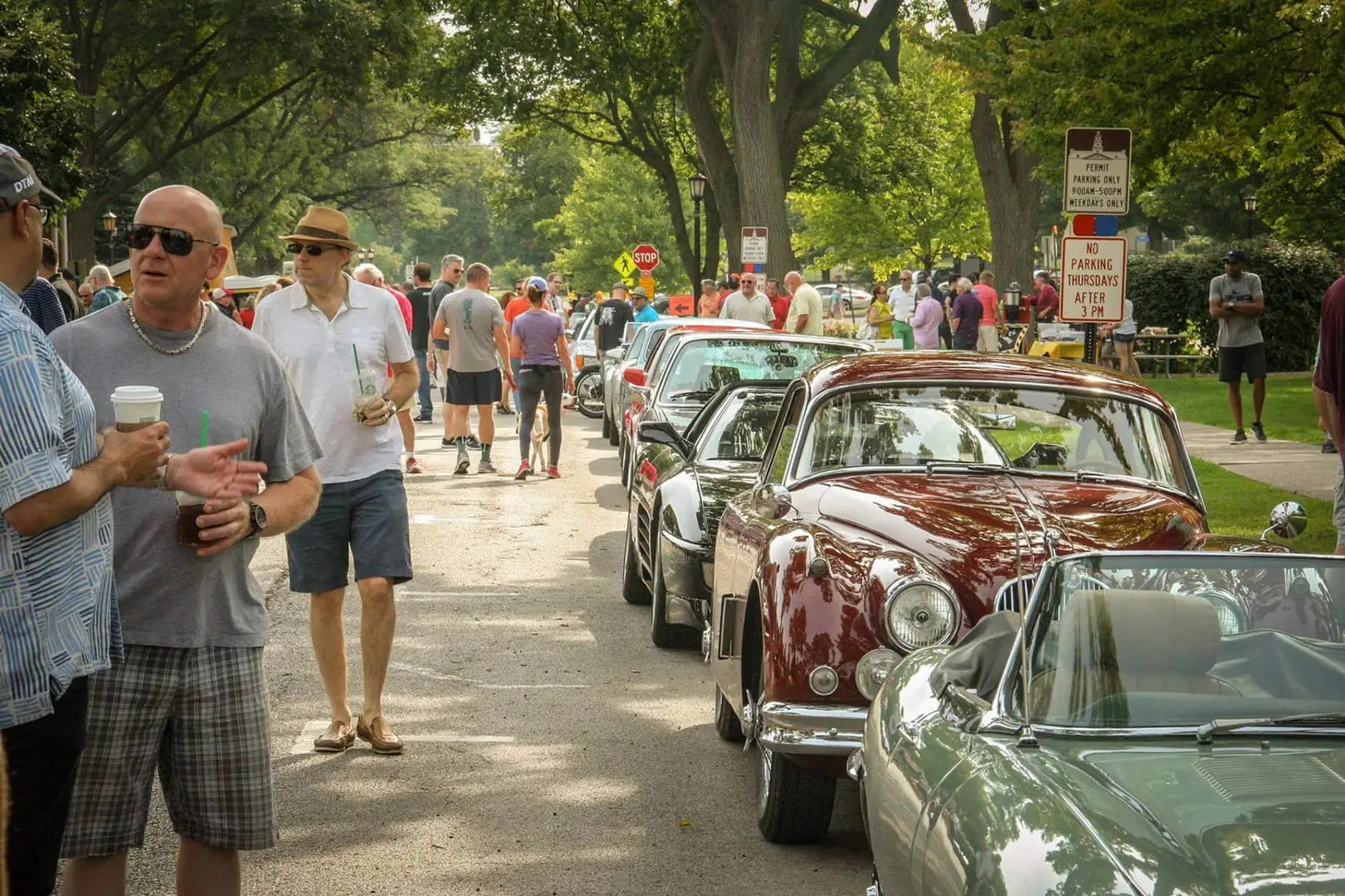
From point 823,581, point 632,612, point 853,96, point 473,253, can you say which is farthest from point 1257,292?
point 473,253

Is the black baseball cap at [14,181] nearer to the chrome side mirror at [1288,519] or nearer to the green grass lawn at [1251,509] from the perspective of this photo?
the chrome side mirror at [1288,519]

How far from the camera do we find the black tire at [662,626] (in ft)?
31.2

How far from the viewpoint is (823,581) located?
19.7 ft

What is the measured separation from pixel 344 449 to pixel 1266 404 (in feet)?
70.6

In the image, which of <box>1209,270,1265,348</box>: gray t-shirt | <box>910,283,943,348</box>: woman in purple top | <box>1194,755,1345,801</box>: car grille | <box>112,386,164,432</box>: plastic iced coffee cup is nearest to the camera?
<box>1194,755,1345,801</box>: car grille

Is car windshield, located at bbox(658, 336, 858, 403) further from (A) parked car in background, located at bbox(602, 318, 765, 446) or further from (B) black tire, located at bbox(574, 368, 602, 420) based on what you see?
A: (B) black tire, located at bbox(574, 368, 602, 420)

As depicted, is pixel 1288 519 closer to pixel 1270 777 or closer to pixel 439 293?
pixel 1270 777

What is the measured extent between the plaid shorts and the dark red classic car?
1.99 m

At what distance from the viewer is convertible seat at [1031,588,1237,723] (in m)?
3.97

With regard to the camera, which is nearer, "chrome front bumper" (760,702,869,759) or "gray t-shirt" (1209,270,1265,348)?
"chrome front bumper" (760,702,869,759)

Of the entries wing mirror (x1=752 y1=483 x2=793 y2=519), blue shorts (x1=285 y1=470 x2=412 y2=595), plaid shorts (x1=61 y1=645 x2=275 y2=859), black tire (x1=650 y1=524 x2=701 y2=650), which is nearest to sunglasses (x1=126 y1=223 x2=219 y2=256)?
plaid shorts (x1=61 y1=645 x2=275 y2=859)

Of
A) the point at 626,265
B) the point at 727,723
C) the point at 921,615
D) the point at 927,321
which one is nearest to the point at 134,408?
the point at 921,615

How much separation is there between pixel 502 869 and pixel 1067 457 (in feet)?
9.73

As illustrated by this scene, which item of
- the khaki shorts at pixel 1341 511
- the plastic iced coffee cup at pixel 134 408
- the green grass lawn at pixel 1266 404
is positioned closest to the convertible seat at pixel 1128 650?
the plastic iced coffee cup at pixel 134 408
